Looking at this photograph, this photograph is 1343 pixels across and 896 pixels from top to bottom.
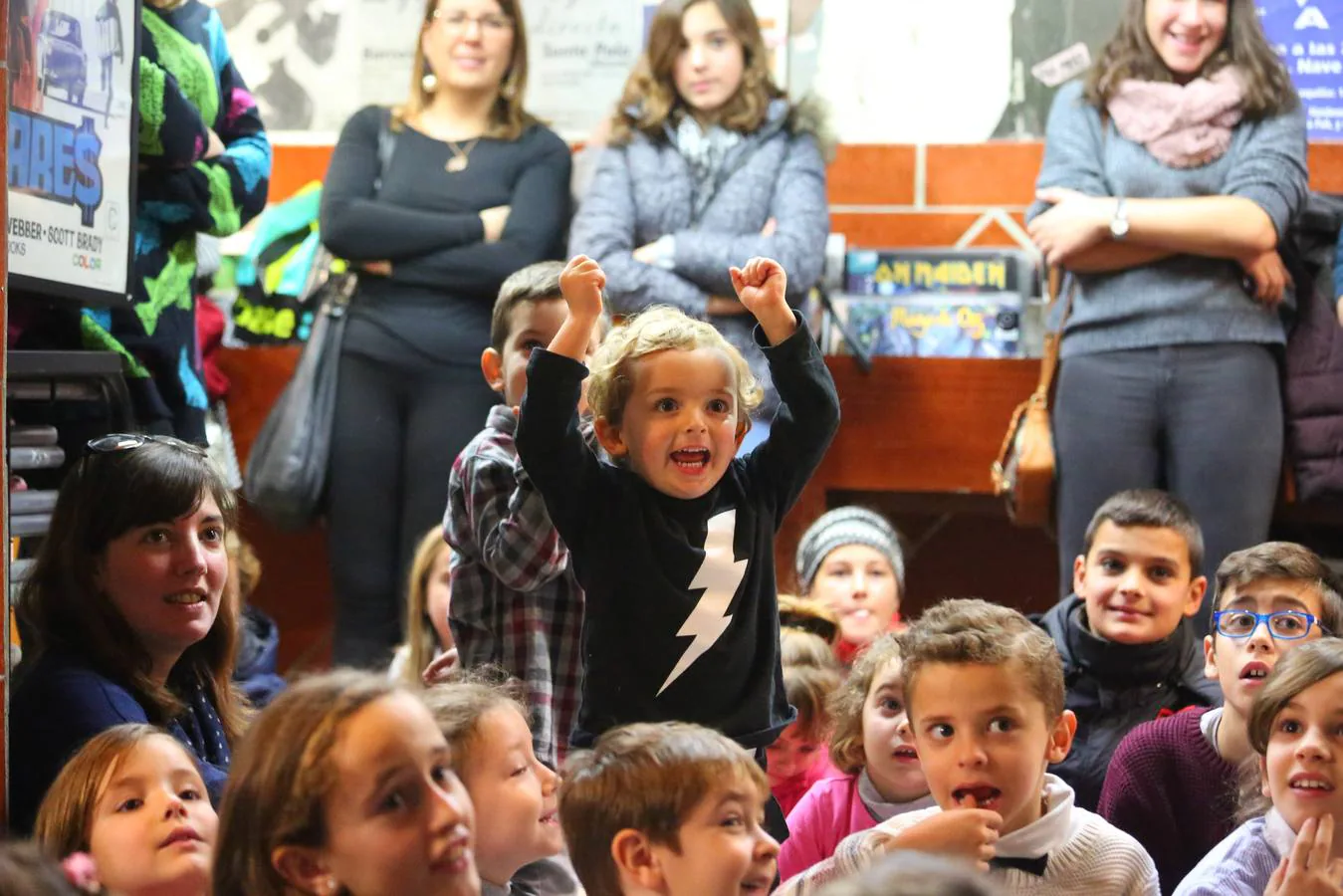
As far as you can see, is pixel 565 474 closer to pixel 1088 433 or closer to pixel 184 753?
pixel 184 753

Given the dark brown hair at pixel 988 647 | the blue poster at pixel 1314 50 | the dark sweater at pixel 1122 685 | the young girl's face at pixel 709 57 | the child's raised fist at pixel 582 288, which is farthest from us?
the blue poster at pixel 1314 50

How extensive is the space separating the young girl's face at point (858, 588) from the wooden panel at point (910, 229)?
1.41 meters

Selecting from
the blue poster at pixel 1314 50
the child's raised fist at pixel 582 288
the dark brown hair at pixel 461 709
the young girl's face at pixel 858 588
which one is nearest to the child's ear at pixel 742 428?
the child's raised fist at pixel 582 288

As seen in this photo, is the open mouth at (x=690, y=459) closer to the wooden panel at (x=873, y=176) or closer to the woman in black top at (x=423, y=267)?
the woman in black top at (x=423, y=267)

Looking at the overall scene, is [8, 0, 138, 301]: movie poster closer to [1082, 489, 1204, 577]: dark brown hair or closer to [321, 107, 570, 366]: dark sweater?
[321, 107, 570, 366]: dark sweater

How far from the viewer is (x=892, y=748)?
274 cm

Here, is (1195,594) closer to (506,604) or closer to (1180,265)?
(1180,265)

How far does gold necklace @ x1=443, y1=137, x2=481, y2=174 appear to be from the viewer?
14.0ft

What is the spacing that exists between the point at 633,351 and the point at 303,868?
105 cm

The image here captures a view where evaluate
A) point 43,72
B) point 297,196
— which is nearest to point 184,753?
point 43,72

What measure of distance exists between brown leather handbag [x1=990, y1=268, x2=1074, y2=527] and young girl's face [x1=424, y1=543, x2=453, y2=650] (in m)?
1.36

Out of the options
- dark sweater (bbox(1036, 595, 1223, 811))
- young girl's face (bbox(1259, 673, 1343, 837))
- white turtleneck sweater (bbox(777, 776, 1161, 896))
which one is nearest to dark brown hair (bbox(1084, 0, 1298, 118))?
dark sweater (bbox(1036, 595, 1223, 811))

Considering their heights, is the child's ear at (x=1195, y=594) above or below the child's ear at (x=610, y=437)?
below

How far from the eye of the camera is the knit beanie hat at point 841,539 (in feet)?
12.9
